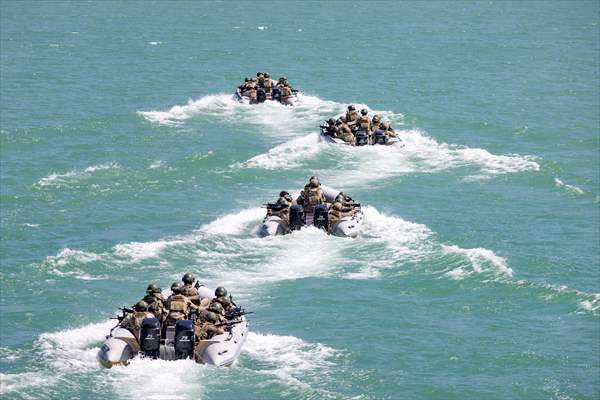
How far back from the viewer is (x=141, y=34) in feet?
536

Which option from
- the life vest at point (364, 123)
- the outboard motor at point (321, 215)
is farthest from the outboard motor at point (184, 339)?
the life vest at point (364, 123)

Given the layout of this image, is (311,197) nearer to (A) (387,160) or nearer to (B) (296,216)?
(B) (296,216)

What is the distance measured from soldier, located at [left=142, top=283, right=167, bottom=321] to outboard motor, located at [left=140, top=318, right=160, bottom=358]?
164 centimetres

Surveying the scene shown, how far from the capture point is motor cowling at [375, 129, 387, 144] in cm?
8906

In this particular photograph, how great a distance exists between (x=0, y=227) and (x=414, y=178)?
25642 millimetres

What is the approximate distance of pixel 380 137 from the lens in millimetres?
89250

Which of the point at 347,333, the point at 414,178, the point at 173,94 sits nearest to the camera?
the point at 347,333

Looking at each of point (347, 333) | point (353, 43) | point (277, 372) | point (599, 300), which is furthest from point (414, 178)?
point (353, 43)

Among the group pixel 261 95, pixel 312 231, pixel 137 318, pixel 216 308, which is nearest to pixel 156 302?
pixel 137 318

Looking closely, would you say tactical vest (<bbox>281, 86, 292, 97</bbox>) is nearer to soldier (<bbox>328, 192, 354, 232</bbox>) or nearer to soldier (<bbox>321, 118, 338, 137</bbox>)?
soldier (<bbox>321, 118, 338, 137</bbox>)

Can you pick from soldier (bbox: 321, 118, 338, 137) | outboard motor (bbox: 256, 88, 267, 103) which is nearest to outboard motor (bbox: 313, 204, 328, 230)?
soldier (bbox: 321, 118, 338, 137)

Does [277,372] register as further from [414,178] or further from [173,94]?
[173,94]

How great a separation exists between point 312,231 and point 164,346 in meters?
18.4

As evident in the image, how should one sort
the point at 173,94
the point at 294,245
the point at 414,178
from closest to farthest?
the point at 294,245 < the point at 414,178 < the point at 173,94
